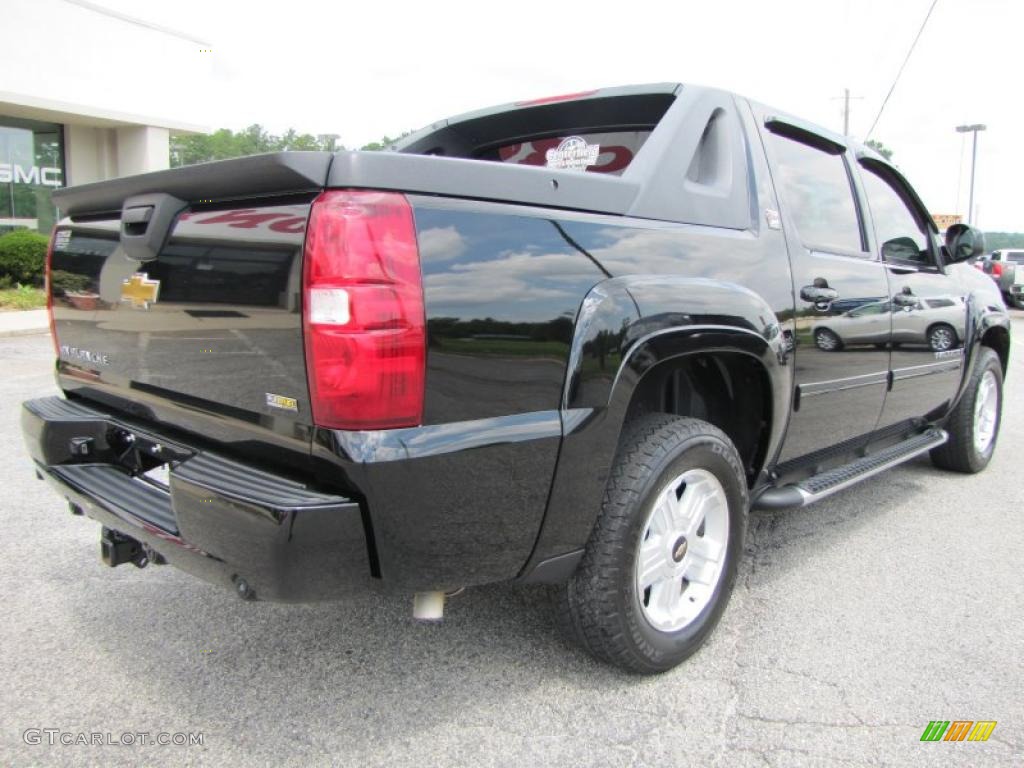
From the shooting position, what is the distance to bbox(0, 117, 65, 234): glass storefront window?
17.2 meters

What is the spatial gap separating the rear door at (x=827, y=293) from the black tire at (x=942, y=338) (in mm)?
639

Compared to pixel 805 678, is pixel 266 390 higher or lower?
higher

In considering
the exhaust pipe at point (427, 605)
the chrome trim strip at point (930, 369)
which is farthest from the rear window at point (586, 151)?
the exhaust pipe at point (427, 605)

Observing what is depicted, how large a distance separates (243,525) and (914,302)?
3438 mm

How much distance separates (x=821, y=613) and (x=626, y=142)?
81.4 inches

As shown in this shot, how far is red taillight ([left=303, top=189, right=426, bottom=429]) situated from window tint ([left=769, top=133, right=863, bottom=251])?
1.93 metres

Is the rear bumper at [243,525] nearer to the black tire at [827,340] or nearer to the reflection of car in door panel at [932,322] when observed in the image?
the black tire at [827,340]

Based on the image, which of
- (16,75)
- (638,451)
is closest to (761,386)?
(638,451)

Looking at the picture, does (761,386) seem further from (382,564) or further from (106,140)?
(106,140)

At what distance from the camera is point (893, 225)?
4082mm

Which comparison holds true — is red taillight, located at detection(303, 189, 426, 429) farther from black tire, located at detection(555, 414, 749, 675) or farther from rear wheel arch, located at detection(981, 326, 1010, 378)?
rear wheel arch, located at detection(981, 326, 1010, 378)

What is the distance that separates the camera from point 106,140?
19016 mm

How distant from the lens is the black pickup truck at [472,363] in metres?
1.85

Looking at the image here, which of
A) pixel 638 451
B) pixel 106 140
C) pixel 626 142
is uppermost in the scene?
pixel 106 140
